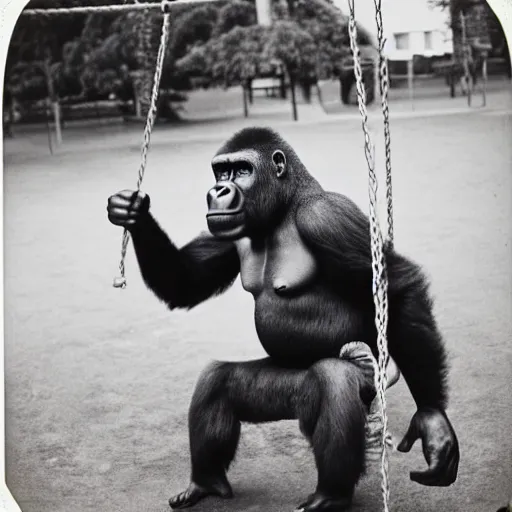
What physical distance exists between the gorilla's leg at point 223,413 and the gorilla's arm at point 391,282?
426 mm

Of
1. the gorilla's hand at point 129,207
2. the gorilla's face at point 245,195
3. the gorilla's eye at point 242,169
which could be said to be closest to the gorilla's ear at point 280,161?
the gorilla's face at point 245,195

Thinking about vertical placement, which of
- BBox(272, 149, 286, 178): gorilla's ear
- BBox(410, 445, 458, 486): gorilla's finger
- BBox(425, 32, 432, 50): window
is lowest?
BBox(410, 445, 458, 486): gorilla's finger

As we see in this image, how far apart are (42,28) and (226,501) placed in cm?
202

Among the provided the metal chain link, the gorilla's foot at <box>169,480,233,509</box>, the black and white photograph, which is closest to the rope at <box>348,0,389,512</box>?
the black and white photograph

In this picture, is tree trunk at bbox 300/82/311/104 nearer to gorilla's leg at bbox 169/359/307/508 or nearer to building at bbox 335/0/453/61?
building at bbox 335/0/453/61

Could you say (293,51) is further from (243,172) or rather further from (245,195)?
(245,195)

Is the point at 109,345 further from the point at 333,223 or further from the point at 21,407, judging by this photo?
the point at 333,223

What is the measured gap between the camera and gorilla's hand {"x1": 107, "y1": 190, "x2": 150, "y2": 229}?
350 centimetres

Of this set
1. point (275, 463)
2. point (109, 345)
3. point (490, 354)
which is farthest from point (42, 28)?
point (490, 354)

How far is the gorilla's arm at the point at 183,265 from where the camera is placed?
139 inches

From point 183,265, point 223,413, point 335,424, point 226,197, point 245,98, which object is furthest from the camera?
point 245,98

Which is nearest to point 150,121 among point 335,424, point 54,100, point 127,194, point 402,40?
point 127,194

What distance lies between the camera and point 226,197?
3.40 m

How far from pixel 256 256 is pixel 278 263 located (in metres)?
0.10
